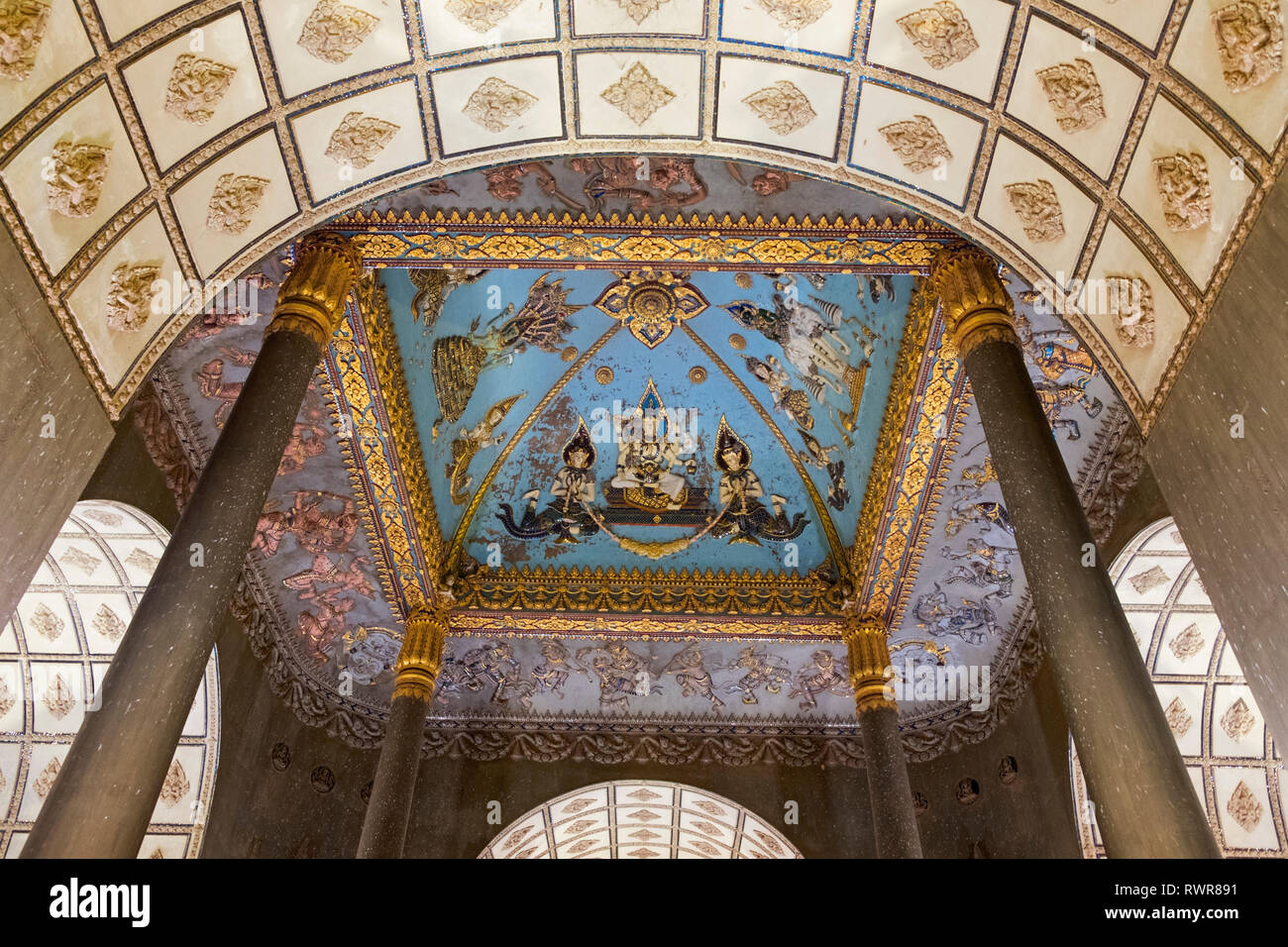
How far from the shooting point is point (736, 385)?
12492 millimetres

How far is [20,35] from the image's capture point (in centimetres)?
457

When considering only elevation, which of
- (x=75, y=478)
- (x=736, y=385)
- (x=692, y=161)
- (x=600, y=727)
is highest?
(x=736, y=385)

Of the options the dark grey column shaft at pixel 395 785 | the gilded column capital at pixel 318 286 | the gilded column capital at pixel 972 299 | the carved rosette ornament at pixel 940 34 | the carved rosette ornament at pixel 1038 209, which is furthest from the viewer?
the dark grey column shaft at pixel 395 785

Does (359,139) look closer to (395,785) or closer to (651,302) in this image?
(651,302)

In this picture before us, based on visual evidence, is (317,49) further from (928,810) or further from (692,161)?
(928,810)

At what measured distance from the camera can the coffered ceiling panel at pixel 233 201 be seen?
236 inches

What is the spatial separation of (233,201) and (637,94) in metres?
2.85

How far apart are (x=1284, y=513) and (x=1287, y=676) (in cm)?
72

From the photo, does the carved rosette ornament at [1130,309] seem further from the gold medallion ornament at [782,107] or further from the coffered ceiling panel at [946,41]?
the gold medallion ornament at [782,107]

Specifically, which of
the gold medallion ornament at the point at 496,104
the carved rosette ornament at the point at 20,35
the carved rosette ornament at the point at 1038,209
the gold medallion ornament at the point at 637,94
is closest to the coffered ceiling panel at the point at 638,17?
the gold medallion ornament at the point at 637,94

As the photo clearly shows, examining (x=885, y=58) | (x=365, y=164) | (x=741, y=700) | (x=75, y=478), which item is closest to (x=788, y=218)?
(x=885, y=58)

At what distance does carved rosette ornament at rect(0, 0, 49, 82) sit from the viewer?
14.8 ft

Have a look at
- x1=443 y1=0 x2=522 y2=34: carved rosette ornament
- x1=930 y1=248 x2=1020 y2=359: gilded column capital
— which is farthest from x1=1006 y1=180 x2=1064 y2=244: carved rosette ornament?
x1=443 y1=0 x2=522 y2=34: carved rosette ornament

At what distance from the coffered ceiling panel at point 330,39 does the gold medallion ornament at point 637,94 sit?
4.73 feet
